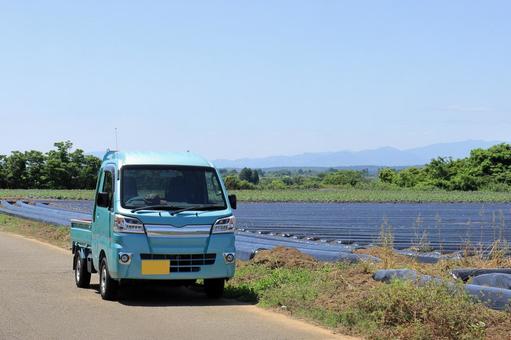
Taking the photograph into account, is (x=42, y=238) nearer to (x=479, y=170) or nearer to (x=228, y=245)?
(x=228, y=245)

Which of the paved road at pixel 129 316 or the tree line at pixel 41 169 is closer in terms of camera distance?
the paved road at pixel 129 316

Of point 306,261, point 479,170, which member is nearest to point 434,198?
point 479,170

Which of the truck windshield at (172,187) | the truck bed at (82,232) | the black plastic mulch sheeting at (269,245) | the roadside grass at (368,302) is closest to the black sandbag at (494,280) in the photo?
the roadside grass at (368,302)

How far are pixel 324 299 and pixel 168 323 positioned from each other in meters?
2.37

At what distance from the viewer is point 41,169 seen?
285 ft

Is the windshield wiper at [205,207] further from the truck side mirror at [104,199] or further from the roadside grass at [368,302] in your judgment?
the roadside grass at [368,302]

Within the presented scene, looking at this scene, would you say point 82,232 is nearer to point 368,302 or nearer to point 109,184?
point 109,184

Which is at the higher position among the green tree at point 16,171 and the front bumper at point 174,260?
the green tree at point 16,171

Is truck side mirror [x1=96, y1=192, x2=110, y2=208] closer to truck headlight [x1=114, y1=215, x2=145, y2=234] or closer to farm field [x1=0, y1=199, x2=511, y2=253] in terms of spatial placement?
truck headlight [x1=114, y1=215, x2=145, y2=234]

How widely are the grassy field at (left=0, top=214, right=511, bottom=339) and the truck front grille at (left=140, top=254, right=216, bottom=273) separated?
101 centimetres

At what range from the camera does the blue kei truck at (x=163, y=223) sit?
1091 cm

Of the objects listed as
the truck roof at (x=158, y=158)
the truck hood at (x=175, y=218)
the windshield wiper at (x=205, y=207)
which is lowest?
the truck hood at (x=175, y=218)

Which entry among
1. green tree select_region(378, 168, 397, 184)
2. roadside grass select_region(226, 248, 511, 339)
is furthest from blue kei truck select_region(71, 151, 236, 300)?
green tree select_region(378, 168, 397, 184)

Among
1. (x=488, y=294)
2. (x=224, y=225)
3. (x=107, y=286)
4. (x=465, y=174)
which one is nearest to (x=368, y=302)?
(x=488, y=294)
